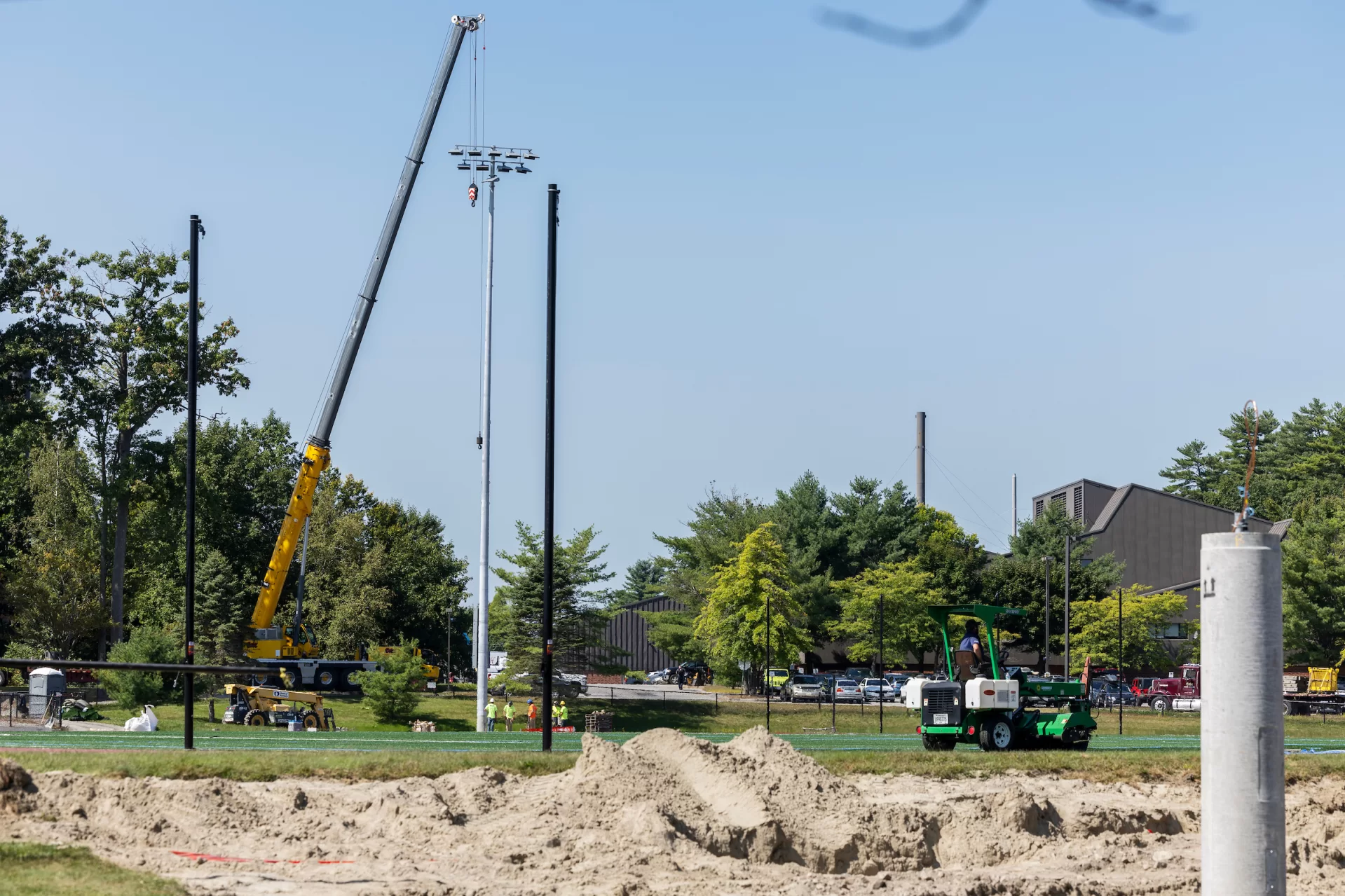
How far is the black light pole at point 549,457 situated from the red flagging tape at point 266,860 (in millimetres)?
8491

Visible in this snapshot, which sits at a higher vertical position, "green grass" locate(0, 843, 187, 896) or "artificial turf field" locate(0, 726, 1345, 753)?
"green grass" locate(0, 843, 187, 896)

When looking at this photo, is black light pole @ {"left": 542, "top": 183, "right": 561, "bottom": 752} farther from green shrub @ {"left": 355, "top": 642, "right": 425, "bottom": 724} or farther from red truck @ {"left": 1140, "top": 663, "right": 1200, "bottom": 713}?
red truck @ {"left": 1140, "top": 663, "right": 1200, "bottom": 713}

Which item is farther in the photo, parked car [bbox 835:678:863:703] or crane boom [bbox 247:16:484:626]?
parked car [bbox 835:678:863:703]

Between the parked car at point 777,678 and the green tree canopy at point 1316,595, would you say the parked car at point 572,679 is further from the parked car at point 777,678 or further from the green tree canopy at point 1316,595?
the green tree canopy at point 1316,595

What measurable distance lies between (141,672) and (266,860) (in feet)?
96.4

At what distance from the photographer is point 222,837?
16.0m

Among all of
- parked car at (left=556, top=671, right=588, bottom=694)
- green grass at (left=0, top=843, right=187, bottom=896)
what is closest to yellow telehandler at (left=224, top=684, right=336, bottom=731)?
parked car at (left=556, top=671, right=588, bottom=694)

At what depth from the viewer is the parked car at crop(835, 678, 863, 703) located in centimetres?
5938

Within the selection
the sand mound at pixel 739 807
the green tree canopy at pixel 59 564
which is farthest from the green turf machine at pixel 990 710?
the green tree canopy at pixel 59 564

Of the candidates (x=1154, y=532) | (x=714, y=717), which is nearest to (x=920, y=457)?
(x=1154, y=532)

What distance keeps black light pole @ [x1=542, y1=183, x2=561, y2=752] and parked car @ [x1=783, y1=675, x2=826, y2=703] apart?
30496 mm

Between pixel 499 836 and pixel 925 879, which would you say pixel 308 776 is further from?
pixel 925 879

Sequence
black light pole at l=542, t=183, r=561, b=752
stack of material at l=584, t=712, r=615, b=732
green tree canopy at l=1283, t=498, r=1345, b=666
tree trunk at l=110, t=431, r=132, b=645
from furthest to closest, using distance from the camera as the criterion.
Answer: green tree canopy at l=1283, t=498, r=1345, b=666, tree trunk at l=110, t=431, r=132, b=645, stack of material at l=584, t=712, r=615, b=732, black light pole at l=542, t=183, r=561, b=752

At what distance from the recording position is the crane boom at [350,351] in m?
45.4
